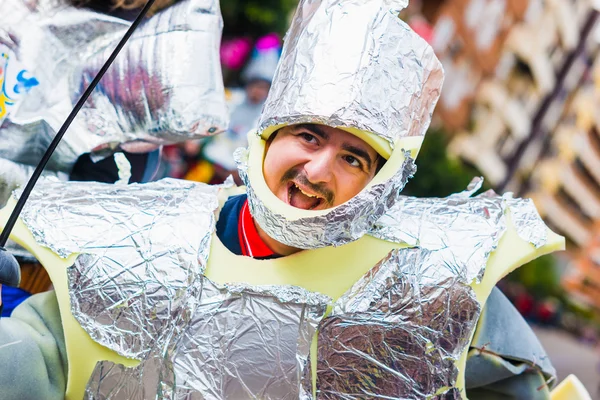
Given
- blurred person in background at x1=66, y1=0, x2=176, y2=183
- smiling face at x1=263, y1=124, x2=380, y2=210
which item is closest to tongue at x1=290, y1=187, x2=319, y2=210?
smiling face at x1=263, y1=124, x2=380, y2=210

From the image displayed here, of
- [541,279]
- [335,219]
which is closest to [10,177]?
[335,219]

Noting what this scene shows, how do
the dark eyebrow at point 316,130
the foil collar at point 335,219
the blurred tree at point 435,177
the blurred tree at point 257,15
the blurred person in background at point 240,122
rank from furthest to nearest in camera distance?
the blurred tree at point 435,177 → the blurred tree at point 257,15 → the blurred person in background at point 240,122 → the dark eyebrow at point 316,130 → the foil collar at point 335,219

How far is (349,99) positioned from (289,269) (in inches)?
16.4

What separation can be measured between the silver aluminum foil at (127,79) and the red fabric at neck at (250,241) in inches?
18.0

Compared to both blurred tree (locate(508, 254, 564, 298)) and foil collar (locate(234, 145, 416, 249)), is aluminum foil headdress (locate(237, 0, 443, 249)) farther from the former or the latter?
blurred tree (locate(508, 254, 564, 298))

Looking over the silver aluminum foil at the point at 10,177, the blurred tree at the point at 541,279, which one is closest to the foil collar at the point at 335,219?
the silver aluminum foil at the point at 10,177

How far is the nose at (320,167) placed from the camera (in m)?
1.80

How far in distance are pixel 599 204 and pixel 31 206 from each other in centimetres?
2164

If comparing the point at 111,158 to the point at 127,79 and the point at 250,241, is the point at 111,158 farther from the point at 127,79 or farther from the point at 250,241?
the point at 250,241

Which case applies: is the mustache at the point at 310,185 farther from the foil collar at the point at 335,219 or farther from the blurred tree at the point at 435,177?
the blurred tree at the point at 435,177

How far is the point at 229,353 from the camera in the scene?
178cm

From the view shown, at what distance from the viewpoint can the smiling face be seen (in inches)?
71.4

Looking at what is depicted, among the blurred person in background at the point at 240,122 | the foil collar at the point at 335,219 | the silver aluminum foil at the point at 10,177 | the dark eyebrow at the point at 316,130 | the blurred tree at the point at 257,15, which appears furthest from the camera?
the blurred tree at the point at 257,15

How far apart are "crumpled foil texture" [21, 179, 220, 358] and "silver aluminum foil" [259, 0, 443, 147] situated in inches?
12.5
